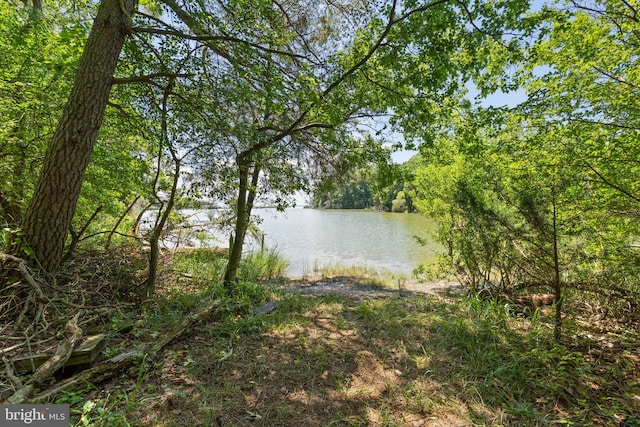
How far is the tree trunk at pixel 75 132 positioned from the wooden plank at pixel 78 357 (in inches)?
44.2

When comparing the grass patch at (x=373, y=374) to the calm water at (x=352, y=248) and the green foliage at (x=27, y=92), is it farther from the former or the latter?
the calm water at (x=352, y=248)

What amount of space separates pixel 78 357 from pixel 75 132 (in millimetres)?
2045

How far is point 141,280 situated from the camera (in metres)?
3.36

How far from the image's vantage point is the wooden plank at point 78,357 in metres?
1.76

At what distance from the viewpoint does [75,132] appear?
2438mm

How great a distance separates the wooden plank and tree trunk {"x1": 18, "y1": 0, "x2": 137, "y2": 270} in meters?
1.12

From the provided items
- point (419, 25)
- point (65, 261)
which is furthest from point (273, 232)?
point (419, 25)

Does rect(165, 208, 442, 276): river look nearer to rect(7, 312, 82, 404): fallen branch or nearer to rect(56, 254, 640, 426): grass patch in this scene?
rect(56, 254, 640, 426): grass patch

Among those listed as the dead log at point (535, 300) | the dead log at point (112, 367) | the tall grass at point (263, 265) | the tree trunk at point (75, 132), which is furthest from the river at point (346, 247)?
the dead log at point (112, 367)

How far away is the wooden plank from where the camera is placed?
176 cm

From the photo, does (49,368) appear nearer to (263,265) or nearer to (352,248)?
(263,265)

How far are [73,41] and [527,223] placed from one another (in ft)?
18.8

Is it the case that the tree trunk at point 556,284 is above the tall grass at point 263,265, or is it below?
above

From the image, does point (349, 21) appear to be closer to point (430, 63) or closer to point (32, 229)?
point (430, 63)
